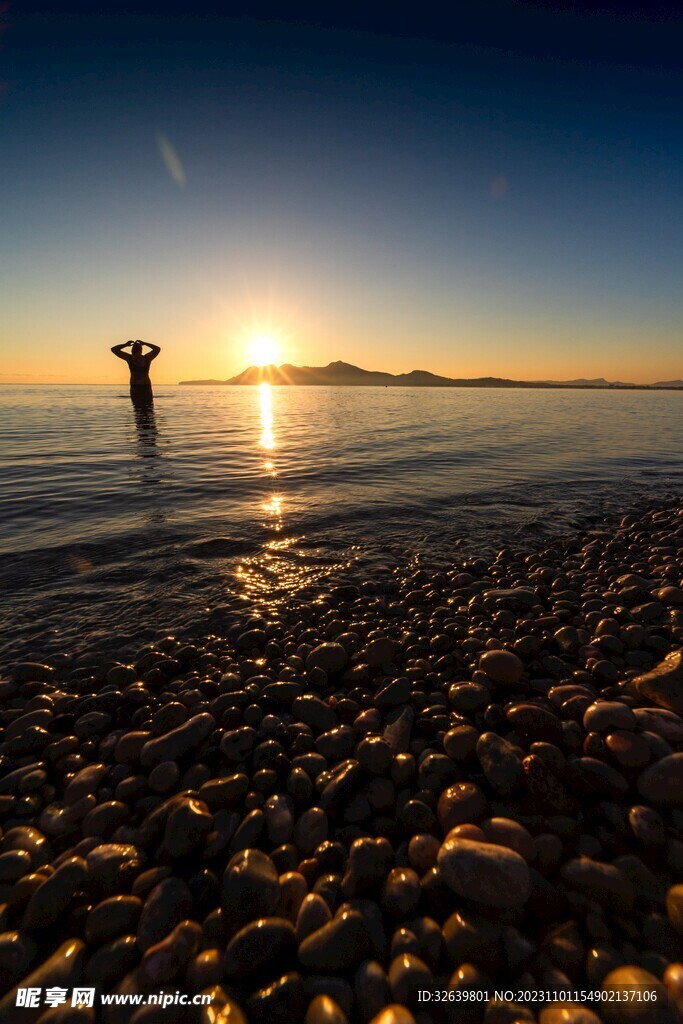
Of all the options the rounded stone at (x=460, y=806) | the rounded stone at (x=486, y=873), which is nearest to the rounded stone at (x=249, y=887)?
the rounded stone at (x=486, y=873)

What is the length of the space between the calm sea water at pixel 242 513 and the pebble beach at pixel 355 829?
151cm

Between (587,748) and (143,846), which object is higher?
(587,748)

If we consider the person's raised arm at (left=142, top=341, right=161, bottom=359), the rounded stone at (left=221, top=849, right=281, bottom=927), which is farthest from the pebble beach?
the person's raised arm at (left=142, top=341, right=161, bottom=359)

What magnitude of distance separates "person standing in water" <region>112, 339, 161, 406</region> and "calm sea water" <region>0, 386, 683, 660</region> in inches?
533

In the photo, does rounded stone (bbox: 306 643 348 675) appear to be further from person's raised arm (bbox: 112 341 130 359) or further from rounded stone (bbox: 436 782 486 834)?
person's raised arm (bbox: 112 341 130 359)

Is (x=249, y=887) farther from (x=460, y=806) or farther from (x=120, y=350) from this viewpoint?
(x=120, y=350)

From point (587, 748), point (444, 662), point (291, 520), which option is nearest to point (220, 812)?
point (444, 662)

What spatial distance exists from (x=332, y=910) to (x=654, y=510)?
11378 mm

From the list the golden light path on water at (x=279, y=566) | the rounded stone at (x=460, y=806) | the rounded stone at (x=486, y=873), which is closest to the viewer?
the rounded stone at (x=486, y=873)

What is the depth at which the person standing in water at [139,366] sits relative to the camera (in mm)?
31828

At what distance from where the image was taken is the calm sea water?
5938 millimetres

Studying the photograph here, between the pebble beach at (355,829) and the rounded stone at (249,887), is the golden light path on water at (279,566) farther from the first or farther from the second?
the rounded stone at (249,887)

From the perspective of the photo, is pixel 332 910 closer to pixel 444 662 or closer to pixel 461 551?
pixel 444 662

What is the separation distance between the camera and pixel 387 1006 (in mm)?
1888
